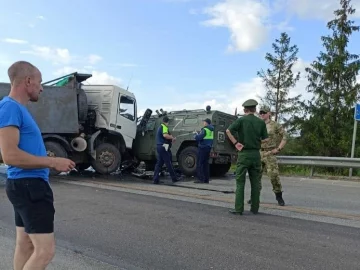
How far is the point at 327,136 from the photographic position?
997 inches

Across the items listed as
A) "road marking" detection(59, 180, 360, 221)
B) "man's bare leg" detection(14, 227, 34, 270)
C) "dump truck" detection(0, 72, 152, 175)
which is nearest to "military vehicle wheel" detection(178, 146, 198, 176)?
"dump truck" detection(0, 72, 152, 175)

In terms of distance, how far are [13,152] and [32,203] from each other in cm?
36

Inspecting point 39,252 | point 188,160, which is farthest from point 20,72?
point 188,160

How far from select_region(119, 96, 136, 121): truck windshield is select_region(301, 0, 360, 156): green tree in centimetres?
1499

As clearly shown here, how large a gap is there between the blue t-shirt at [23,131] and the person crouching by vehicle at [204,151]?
30.5ft

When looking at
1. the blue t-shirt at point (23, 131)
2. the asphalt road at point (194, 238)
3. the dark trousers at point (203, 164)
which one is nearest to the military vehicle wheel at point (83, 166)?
the dark trousers at point (203, 164)

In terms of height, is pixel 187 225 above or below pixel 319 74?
below

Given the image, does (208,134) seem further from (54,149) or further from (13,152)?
(13,152)

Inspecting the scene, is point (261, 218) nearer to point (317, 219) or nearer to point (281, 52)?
point (317, 219)

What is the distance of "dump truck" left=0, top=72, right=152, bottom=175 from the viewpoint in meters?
11.9

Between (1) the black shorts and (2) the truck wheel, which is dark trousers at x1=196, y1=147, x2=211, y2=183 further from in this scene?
(1) the black shorts

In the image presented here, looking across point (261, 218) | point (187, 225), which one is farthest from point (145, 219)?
point (261, 218)

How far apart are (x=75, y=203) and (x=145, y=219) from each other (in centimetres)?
195

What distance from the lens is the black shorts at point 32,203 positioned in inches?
111
